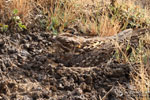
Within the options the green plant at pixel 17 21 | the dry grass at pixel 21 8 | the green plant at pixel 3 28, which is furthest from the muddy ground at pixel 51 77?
the dry grass at pixel 21 8

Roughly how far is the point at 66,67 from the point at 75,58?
26cm

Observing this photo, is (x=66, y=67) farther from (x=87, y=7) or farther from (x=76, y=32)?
(x=87, y=7)

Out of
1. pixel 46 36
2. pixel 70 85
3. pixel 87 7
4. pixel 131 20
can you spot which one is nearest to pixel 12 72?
pixel 70 85

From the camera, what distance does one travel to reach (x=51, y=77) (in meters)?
2.76

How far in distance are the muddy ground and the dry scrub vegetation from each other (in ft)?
1.15

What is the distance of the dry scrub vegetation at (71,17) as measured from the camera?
3453 mm

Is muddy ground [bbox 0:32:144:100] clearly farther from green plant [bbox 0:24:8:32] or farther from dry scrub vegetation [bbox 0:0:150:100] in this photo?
dry scrub vegetation [bbox 0:0:150:100]

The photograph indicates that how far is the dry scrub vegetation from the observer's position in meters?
3.45

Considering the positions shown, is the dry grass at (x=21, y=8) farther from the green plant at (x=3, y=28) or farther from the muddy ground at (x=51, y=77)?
the muddy ground at (x=51, y=77)

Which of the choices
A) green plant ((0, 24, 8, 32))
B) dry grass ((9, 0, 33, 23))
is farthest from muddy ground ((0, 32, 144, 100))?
dry grass ((9, 0, 33, 23))

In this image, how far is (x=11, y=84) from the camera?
2561 mm

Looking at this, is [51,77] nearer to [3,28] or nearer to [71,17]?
[3,28]

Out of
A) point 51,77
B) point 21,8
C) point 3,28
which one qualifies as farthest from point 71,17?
point 51,77

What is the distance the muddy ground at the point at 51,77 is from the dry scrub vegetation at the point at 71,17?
13.8 inches
